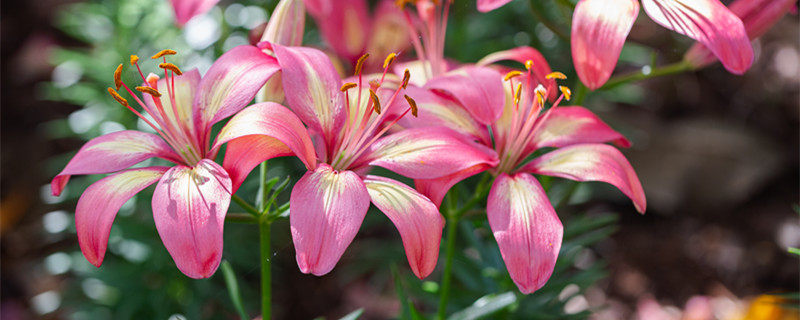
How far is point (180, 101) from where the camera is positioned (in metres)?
0.71

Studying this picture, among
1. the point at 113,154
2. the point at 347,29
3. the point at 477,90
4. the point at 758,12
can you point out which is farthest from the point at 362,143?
the point at 347,29

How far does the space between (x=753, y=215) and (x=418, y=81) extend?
4.31 ft

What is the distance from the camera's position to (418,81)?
0.86 m

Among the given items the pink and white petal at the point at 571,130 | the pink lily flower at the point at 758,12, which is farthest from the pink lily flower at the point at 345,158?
the pink lily flower at the point at 758,12

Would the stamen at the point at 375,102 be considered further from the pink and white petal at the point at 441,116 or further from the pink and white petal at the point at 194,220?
the pink and white petal at the point at 194,220

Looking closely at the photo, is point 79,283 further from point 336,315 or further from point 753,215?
point 753,215

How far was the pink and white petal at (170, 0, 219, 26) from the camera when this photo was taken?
0.84 m

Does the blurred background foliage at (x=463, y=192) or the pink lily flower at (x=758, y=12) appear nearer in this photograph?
the pink lily flower at (x=758, y=12)

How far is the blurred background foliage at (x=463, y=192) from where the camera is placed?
4.10 feet

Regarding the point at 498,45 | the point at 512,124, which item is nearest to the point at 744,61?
the point at 512,124

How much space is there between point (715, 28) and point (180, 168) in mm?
534

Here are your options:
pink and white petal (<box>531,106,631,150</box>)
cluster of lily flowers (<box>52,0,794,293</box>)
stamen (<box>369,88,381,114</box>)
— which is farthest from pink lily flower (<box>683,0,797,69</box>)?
stamen (<box>369,88,381,114</box>)

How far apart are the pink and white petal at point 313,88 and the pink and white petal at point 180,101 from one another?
0.37 ft

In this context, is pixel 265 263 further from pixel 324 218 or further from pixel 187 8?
pixel 187 8
